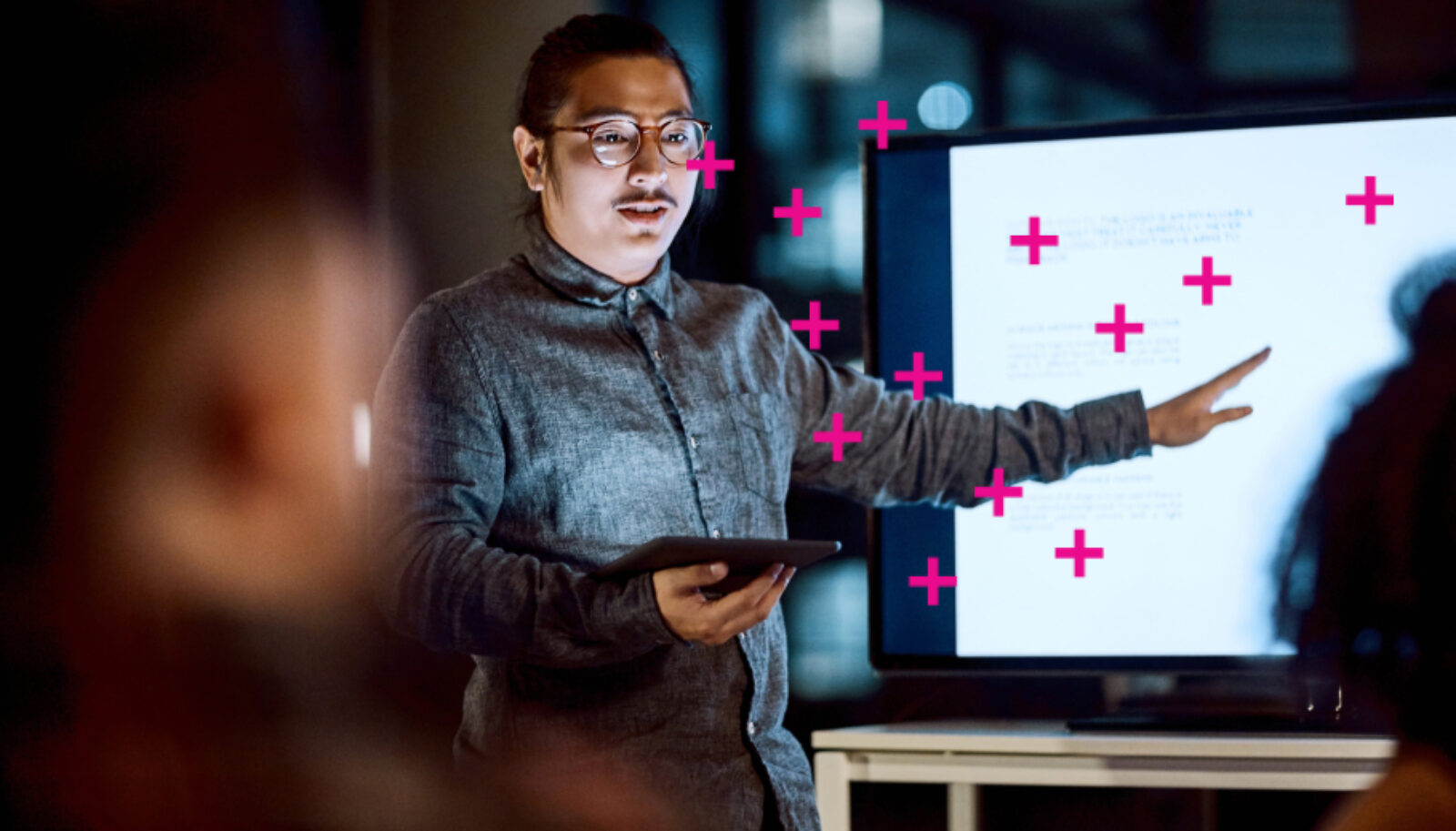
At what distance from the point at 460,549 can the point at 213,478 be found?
0.68m

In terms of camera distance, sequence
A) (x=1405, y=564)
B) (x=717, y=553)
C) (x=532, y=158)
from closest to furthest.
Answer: (x=1405, y=564), (x=717, y=553), (x=532, y=158)

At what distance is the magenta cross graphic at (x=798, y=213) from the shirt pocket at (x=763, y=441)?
23.9 inches

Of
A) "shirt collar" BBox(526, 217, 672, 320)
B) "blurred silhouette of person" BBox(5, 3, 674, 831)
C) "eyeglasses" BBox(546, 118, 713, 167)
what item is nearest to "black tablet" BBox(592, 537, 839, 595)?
"blurred silhouette of person" BBox(5, 3, 674, 831)

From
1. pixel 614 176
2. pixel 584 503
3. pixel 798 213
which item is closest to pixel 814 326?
pixel 798 213

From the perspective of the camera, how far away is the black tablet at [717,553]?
126cm

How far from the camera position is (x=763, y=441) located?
5.45 feet

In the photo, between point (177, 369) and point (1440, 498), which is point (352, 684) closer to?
point (177, 369)

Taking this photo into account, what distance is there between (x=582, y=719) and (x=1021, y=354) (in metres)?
0.83

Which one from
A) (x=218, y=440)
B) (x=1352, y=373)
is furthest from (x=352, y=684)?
(x=1352, y=373)

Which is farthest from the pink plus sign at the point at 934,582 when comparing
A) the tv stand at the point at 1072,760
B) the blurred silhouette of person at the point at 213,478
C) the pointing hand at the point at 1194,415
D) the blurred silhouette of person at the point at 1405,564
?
the blurred silhouette of person at the point at 1405,564

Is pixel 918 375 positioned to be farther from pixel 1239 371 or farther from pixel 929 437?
pixel 1239 371

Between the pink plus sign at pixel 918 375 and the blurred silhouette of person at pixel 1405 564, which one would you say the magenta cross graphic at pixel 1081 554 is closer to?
the pink plus sign at pixel 918 375

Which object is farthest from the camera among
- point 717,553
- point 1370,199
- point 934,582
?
point 934,582

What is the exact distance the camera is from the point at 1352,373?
177cm
